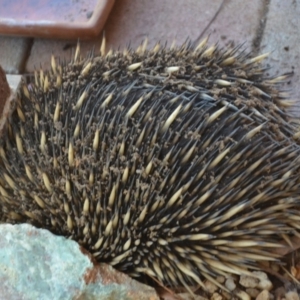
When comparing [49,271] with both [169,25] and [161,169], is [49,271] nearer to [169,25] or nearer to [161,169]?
[161,169]

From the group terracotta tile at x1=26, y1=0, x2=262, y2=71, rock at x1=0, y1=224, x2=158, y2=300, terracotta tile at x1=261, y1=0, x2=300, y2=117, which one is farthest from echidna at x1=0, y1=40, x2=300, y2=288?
terracotta tile at x1=26, y1=0, x2=262, y2=71

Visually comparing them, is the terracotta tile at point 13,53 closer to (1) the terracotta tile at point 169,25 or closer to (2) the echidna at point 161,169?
(1) the terracotta tile at point 169,25

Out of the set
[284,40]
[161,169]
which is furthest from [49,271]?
[284,40]

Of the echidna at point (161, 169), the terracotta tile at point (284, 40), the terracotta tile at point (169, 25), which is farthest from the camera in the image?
the terracotta tile at point (169, 25)

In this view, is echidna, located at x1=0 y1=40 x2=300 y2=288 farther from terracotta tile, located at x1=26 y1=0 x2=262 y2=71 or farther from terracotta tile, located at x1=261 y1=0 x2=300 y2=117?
terracotta tile, located at x1=26 y1=0 x2=262 y2=71

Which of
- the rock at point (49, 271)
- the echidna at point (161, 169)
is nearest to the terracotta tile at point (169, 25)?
the echidna at point (161, 169)

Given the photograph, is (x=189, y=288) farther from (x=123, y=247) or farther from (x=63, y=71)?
(x=63, y=71)
